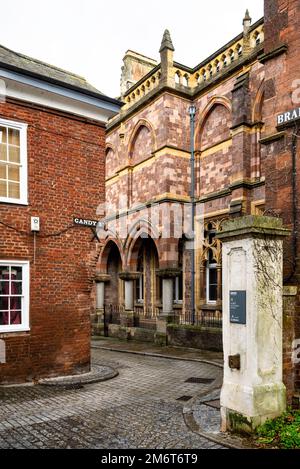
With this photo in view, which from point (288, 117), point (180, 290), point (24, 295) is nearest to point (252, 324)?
point (288, 117)

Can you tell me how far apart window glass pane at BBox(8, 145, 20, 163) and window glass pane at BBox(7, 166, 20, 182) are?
0.57ft

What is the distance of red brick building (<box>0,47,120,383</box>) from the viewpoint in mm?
9555

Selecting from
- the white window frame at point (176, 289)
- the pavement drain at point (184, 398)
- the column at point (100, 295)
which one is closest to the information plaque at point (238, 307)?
the pavement drain at point (184, 398)

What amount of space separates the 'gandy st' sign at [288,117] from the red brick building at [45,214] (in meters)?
5.06

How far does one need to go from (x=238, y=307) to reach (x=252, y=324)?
334 millimetres

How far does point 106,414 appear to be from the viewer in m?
7.22

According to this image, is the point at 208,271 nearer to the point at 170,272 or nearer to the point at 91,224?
the point at 170,272

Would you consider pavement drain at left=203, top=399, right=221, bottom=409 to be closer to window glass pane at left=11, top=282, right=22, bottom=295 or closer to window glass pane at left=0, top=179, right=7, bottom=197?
window glass pane at left=11, top=282, right=22, bottom=295

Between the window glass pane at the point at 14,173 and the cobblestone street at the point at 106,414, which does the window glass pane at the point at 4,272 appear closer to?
the window glass pane at the point at 14,173

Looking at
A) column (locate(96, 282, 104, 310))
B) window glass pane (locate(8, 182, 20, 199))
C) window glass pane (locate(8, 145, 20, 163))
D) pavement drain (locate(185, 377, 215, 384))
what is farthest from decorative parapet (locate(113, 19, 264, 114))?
pavement drain (locate(185, 377, 215, 384))

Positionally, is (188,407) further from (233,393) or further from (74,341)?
(74,341)
